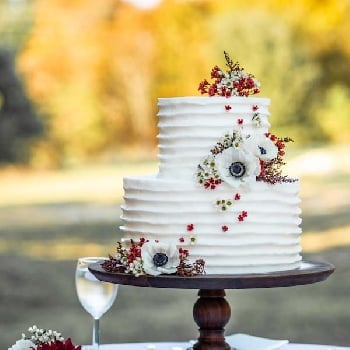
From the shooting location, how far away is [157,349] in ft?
9.45

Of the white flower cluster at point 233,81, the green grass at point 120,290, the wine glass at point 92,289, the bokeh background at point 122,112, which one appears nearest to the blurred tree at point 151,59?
the bokeh background at point 122,112

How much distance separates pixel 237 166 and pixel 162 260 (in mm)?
280

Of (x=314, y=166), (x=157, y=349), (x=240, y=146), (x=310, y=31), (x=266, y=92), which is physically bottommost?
(x=157, y=349)

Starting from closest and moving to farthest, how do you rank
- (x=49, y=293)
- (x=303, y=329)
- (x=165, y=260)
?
1. (x=165, y=260)
2. (x=303, y=329)
3. (x=49, y=293)

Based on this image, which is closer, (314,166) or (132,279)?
(132,279)

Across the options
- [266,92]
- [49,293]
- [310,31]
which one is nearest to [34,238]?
[49,293]

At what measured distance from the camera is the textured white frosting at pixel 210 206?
7.67 feet

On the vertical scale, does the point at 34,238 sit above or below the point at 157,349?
above

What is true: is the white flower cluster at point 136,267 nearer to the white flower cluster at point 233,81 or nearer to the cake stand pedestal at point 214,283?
the cake stand pedestal at point 214,283

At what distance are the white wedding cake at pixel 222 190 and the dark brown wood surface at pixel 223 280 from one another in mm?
78

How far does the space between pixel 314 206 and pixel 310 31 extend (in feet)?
4.82

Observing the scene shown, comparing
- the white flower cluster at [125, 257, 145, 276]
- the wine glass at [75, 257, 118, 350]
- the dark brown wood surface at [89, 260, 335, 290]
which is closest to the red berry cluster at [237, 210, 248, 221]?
the dark brown wood surface at [89, 260, 335, 290]

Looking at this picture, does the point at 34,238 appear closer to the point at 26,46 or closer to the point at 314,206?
the point at 26,46

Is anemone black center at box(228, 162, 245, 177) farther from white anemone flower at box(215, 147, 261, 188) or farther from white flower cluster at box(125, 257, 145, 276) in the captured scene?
white flower cluster at box(125, 257, 145, 276)
